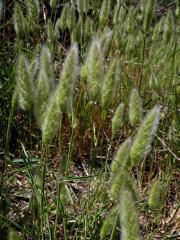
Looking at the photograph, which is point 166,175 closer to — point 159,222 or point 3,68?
point 159,222

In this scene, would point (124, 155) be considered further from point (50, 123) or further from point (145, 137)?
point (50, 123)

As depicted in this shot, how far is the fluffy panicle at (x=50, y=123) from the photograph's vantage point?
0.88 m

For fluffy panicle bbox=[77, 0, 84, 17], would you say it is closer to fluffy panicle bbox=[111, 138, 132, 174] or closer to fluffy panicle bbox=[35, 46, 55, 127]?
fluffy panicle bbox=[35, 46, 55, 127]

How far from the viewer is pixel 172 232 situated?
1499 mm

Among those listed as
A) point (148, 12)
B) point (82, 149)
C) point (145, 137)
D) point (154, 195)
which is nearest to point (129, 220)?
point (145, 137)

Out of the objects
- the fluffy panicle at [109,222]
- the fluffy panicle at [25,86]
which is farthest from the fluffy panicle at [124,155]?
the fluffy panicle at [25,86]

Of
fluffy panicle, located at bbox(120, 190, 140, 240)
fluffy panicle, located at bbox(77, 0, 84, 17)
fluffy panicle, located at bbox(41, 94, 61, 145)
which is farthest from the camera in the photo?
fluffy panicle, located at bbox(77, 0, 84, 17)

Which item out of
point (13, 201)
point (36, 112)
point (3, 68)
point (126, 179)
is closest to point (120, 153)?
point (126, 179)

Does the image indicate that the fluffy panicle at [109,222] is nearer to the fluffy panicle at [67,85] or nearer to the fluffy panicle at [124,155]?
the fluffy panicle at [124,155]

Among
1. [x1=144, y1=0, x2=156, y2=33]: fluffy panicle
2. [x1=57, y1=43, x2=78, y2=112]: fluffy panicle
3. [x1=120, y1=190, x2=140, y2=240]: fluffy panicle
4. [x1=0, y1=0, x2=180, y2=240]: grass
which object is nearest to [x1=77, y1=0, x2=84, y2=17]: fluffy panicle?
[x1=0, y1=0, x2=180, y2=240]: grass

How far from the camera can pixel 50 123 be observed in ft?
2.91

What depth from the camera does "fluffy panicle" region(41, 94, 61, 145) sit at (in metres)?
0.88

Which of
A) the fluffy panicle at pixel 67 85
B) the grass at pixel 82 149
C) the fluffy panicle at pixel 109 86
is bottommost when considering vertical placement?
the grass at pixel 82 149

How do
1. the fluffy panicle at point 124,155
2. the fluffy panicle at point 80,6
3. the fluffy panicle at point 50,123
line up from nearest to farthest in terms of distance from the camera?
1. the fluffy panicle at point 50,123
2. the fluffy panicle at point 124,155
3. the fluffy panicle at point 80,6
